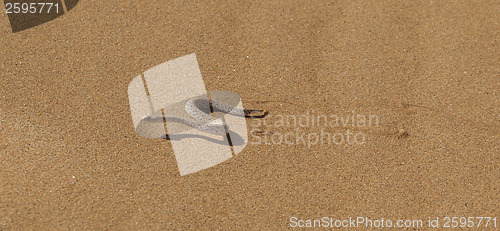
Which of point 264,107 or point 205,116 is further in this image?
point 264,107

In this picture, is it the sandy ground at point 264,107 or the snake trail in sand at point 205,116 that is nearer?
the sandy ground at point 264,107

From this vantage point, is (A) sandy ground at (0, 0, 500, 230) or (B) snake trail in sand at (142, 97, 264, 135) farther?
(B) snake trail in sand at (142, 97, 264, 135)

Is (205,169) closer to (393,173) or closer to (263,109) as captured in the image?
(263,109)

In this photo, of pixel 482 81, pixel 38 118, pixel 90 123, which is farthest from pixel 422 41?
pixel 38 118
